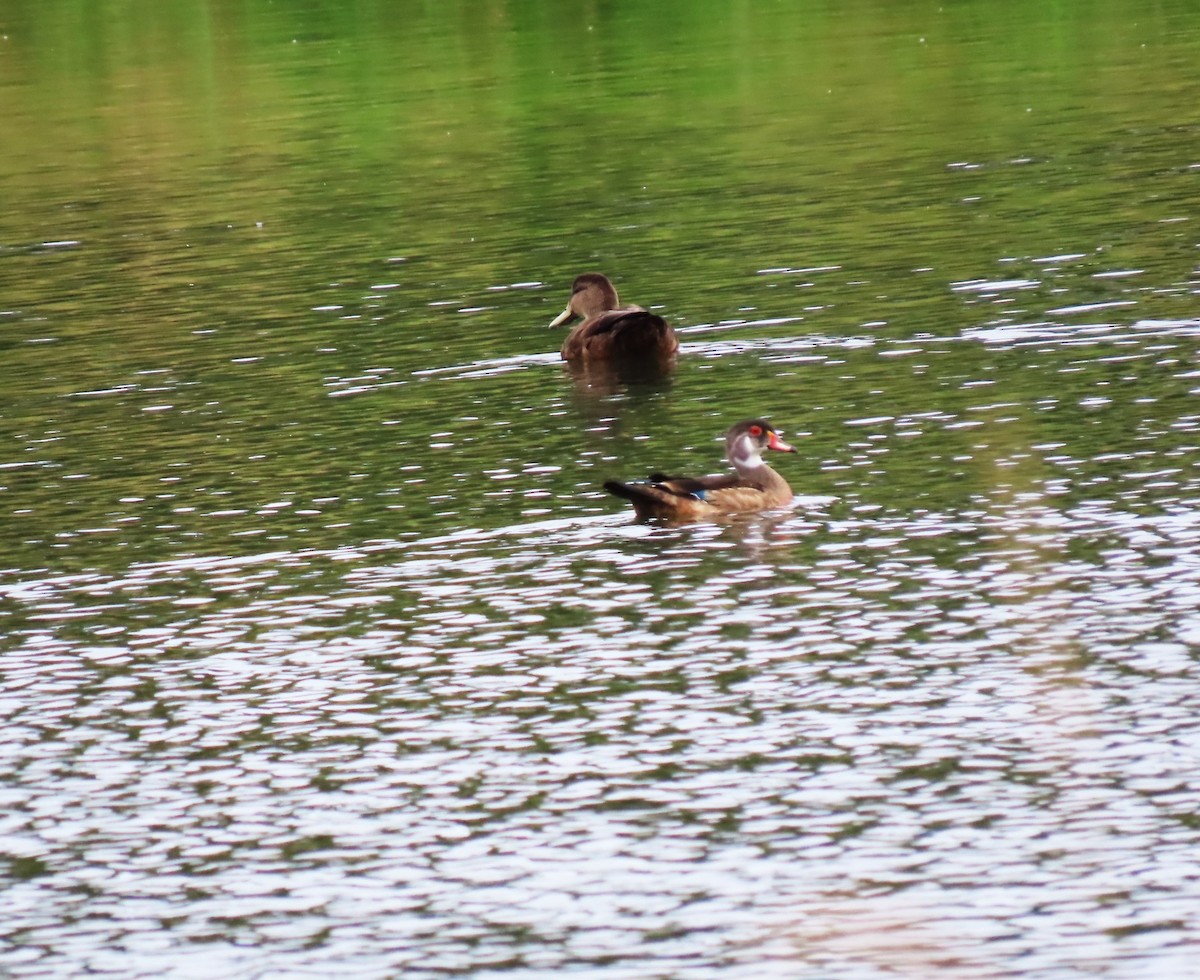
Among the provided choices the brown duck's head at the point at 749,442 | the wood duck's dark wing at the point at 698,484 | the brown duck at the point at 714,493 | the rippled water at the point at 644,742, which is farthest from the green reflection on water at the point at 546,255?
the rippled water at the point at 644,742

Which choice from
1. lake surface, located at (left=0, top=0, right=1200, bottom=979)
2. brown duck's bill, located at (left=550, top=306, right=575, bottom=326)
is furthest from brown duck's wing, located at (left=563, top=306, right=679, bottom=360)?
brown duck's bill, located at (left=550, top=306, right=575, bottom=326)

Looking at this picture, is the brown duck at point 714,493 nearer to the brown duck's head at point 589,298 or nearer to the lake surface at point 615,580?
the lake surface at point 615,580

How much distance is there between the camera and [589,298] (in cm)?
2881

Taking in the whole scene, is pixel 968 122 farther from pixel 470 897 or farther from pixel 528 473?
pixel 470 897

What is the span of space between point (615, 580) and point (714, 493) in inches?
82.2

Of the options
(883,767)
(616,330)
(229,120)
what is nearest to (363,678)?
(883,767)

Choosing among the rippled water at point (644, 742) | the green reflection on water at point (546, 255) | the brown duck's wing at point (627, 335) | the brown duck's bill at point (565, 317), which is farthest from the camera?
the brown duck's bill at point (565, 317)

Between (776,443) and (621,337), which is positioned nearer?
(776,443)

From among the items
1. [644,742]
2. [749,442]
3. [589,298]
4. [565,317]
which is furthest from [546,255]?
[644,742]

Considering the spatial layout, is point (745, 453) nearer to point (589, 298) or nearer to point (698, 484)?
point (698, 484)

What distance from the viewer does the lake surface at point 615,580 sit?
12258mm

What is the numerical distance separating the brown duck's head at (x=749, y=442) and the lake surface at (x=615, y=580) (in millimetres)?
505

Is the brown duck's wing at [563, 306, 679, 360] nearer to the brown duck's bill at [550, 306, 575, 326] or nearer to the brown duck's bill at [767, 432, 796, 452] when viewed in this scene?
the brown duck's bill at [550, 306, 575, 326]

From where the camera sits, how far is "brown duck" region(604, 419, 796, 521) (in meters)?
19.5
